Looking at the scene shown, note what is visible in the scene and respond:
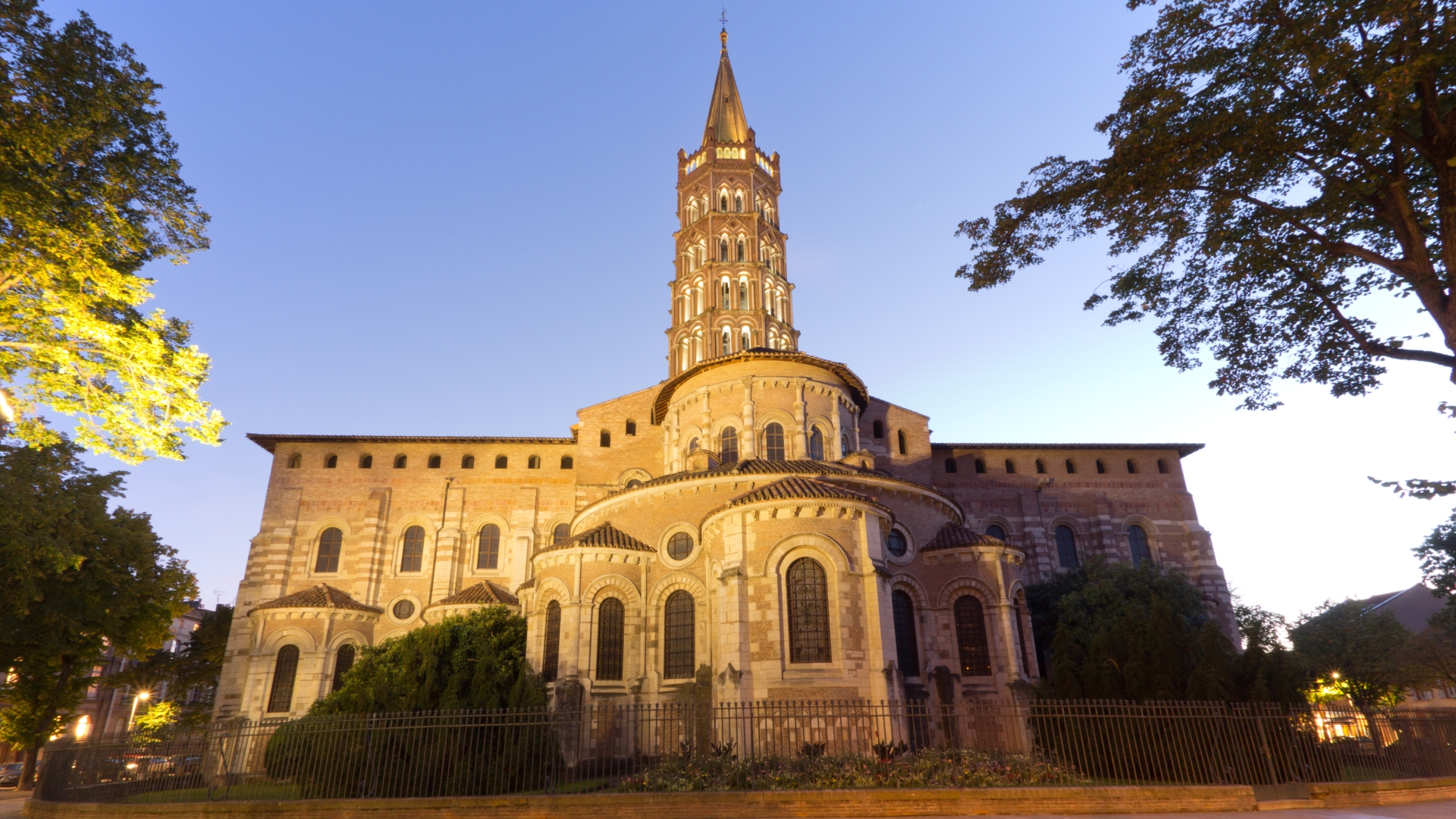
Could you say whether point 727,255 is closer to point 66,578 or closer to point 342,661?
point 342,661

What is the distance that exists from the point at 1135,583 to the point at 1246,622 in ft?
57.0

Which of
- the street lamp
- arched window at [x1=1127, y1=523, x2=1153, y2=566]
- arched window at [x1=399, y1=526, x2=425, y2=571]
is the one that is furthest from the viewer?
the street lamp

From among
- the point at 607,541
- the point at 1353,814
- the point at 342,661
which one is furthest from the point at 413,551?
the point at 1353,814

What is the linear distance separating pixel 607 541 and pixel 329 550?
60.3ft

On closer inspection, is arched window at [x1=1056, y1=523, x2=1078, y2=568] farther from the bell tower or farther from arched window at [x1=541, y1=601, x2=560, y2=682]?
arched window at [x1=541, y1=601, x2=560, y2=682]

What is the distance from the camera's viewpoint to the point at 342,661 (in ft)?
98.6

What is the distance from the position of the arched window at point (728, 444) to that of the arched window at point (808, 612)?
8.59 metres

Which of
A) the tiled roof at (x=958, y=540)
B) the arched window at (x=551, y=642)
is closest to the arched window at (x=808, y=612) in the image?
the tiled roof at (x=958, y=540)

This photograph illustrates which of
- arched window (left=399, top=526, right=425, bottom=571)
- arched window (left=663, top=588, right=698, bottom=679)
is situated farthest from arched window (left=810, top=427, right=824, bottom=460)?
arched window (left=399, top=526, right=425, bottom=571)

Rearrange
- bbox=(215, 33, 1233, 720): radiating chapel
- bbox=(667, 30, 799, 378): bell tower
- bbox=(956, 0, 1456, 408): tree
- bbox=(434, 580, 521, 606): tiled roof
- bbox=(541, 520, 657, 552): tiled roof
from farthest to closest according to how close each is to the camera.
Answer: bbox=(667, 30, 799, 378): bell tower → bbox=(434, 580, 521, 606): tiled roof → bbox=(541, 520, 657, 552): tiled roof → bbox=(215, 33, 1233, 720): radiating chapel → bbox=(956, 0, 1456, 408): tree

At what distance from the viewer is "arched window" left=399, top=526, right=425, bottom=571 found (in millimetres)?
34781

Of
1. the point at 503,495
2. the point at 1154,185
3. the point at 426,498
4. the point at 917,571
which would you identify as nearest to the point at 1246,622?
the point at 917,571

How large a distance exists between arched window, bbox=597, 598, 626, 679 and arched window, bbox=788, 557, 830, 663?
5899mm

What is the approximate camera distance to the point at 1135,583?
94.9 feet
